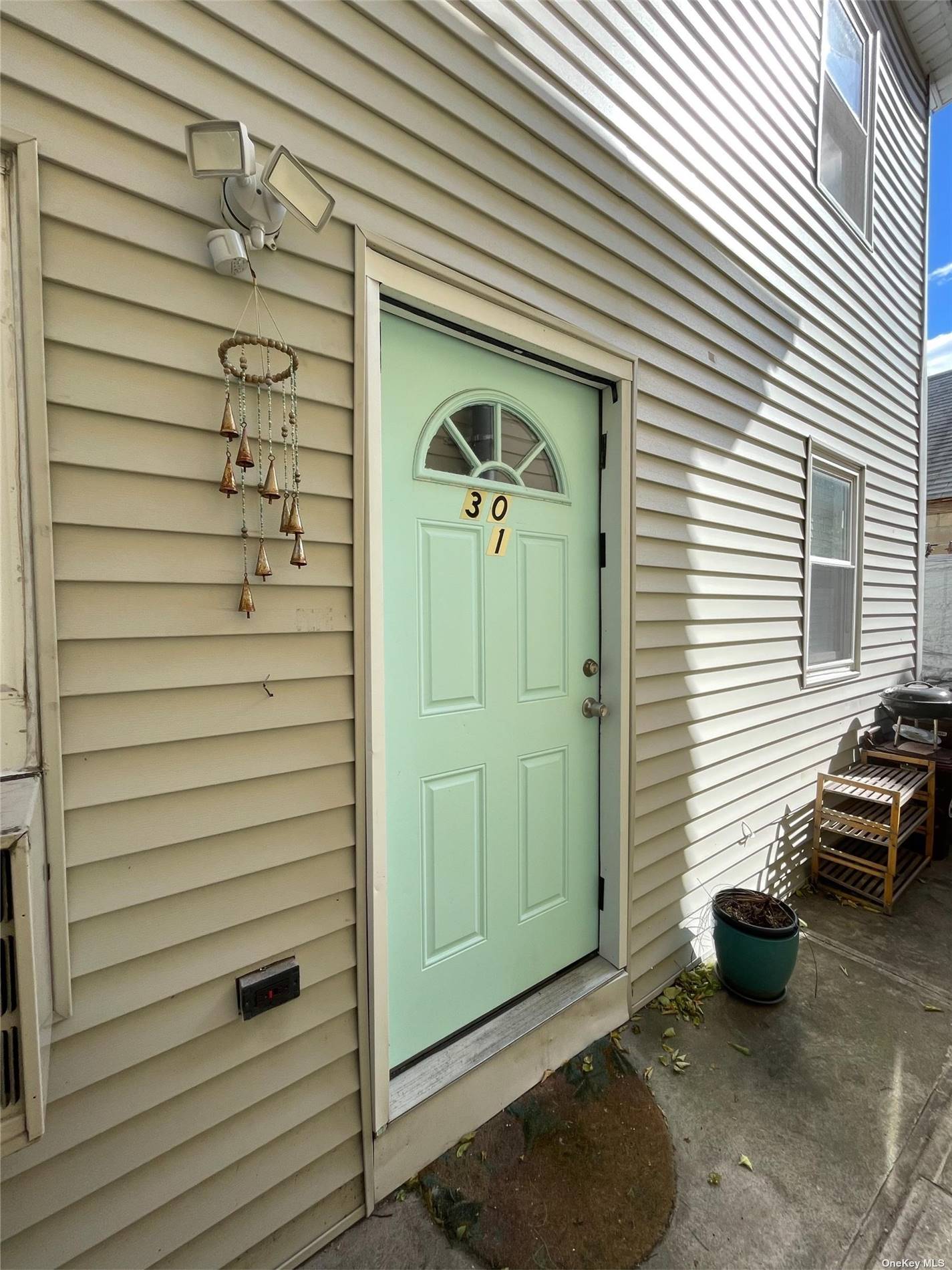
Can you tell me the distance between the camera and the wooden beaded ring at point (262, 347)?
111 cm

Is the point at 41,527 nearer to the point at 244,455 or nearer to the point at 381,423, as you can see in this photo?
the point at 244,455

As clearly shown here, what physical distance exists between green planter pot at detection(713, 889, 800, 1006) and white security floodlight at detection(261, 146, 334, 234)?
2.57 m

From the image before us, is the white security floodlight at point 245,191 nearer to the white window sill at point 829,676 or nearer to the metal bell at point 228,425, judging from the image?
the metal bell at point 228,425

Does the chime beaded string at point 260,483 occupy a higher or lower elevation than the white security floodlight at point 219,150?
lower

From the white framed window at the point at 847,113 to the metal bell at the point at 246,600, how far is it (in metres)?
3.82

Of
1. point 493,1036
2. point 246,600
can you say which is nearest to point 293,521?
point 246,600

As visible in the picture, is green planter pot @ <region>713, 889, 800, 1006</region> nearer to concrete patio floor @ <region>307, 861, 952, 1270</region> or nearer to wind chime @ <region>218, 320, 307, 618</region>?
concrete patio floor @ <region>307, 861, 952, 1270</region>

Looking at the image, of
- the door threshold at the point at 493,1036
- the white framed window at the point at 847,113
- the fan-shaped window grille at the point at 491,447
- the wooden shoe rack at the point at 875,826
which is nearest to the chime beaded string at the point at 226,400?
the fan-shaped window grille at the point at 491,447

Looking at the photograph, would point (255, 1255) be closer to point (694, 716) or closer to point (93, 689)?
point (93, 689)

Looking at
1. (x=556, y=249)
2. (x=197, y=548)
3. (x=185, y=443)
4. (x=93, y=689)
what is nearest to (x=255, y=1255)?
(x=93, y=689)

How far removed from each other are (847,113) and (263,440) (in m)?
4.56

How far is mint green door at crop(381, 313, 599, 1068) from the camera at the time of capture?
1.56 metres

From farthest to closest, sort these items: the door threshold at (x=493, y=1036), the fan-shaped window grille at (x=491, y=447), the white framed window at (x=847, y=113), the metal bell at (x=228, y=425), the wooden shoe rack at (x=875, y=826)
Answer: the white framed window at (x=847, y=113)
the wooden shoe rack at (x=875, y=826)
the fan-shaped window grille at (x=491, y=447)
the door threshold at (x=493, y=1036)
the metal bell at (x=228, y=425)

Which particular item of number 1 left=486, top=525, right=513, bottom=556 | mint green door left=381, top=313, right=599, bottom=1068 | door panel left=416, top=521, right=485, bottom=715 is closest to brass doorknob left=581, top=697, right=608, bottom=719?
mint green door left=381, top=313, right=599, bottom=1068
